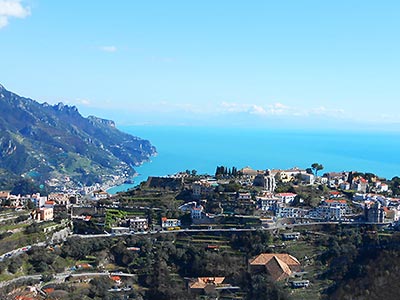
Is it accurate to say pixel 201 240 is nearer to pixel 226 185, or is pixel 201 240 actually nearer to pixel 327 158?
pixel 226 185

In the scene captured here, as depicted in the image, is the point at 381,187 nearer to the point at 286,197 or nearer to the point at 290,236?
the point at 286,197

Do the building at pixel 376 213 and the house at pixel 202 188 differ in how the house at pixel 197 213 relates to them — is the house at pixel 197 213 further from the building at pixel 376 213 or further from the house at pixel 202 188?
the building at pixel 376 213

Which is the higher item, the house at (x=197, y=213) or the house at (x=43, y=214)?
the house at (x=197, y=213)

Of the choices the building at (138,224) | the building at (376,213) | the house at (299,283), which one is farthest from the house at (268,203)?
the house at (299,283)

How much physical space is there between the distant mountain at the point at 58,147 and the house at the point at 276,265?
2220 inches

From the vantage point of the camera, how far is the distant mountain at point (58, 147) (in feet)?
284

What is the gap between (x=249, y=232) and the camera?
3212 cm

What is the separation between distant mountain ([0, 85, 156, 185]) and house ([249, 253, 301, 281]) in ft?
185

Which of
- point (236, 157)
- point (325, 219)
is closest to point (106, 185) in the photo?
point (236, 157)

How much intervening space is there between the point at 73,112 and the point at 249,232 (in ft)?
361

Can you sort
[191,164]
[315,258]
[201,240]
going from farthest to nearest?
1. [191,164]
2. [201,240]
3. [315,258]

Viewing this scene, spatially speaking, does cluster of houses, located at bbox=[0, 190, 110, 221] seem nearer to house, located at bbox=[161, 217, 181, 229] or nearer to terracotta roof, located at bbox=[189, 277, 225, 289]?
house, located at bbox=[161, 217, 181, 229]

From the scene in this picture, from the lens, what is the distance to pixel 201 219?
34.3 m

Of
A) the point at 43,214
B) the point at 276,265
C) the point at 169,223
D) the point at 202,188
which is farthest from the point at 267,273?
the point at 43,214
